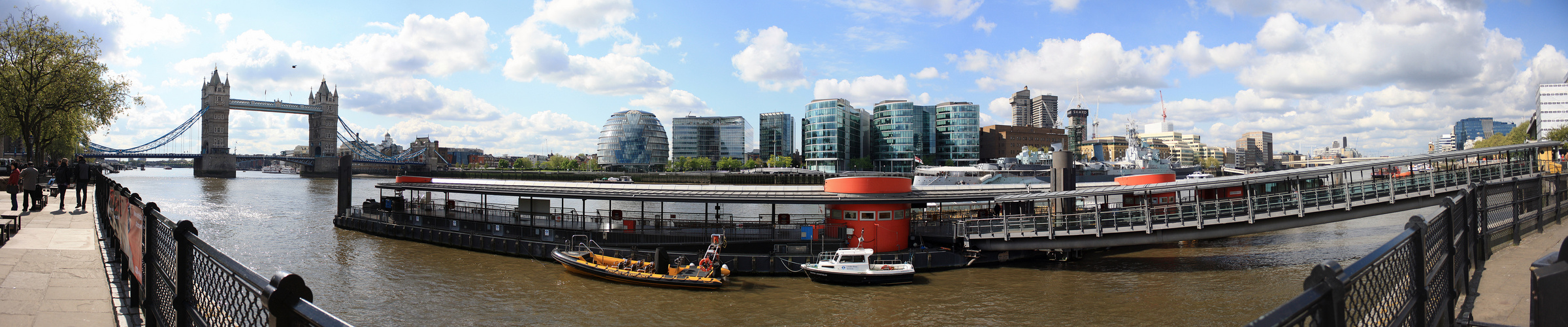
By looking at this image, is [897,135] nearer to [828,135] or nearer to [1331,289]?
[828,135]

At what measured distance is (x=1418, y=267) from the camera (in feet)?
14.1

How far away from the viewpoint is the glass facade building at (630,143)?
16775 centimetres

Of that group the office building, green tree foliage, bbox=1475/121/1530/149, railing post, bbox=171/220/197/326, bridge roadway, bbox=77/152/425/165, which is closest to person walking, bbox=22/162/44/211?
railing post, bbox=171/220/197/326

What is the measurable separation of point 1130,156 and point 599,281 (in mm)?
77836

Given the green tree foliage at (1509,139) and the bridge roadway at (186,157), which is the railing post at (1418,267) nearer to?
the green tree foliage at (1509,139)

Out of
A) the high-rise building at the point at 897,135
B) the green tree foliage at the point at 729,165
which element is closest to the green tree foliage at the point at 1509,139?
the high-rise building at the point at 897,135

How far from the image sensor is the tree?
27.9m

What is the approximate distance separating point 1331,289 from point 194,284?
23.0ft

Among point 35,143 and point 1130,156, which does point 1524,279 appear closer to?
point 35,143

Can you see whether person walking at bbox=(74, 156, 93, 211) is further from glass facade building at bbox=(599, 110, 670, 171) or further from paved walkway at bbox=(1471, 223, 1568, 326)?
glass facade building at bbox=(599, 110, 670, 171)

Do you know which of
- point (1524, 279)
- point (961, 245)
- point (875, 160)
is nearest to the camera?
point (1524, 279)

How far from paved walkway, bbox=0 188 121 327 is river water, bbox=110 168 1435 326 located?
791 cm

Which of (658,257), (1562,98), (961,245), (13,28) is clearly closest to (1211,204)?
(961,245)

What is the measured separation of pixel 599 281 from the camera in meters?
23.2
